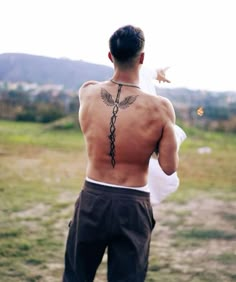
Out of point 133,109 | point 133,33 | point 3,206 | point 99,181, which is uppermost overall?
point 133,33

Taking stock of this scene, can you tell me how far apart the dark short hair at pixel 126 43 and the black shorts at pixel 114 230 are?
0.50 meters

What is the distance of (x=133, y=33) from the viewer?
1845mm

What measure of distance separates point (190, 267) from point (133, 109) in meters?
1.74

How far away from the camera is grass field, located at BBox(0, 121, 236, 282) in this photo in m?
Answer: 3.23

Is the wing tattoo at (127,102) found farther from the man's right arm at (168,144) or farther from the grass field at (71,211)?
the grass field at (71,211)

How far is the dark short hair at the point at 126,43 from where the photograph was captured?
→ 1845mm

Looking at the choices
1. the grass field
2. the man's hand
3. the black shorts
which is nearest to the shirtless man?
the black shorts

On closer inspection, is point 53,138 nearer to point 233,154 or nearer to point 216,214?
point 233,154

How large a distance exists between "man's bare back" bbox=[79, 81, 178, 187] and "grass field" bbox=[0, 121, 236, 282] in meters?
1.35

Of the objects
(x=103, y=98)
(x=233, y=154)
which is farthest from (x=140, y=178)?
(x=233, y=154)

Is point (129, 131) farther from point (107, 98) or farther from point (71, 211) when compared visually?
point (71, 211)

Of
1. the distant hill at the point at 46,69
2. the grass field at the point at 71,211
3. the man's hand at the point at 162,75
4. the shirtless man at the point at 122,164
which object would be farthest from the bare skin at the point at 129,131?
the distant hill at the point at 46,69

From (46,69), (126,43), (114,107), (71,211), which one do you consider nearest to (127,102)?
(114,107)

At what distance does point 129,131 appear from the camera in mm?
1882
